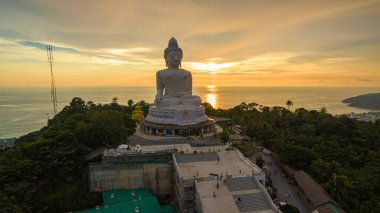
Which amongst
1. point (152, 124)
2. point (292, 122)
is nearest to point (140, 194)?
point (152, 124)

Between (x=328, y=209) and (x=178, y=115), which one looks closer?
(x=328, y=209)

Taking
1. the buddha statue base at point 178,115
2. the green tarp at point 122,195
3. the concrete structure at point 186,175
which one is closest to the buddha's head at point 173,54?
the buddha statue base at point 178,115

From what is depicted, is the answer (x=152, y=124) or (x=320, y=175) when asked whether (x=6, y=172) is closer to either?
(x=152, y=124)

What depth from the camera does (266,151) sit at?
29219mm

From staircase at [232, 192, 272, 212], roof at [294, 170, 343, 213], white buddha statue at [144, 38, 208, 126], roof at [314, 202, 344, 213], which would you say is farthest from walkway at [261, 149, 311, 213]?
white buddha statue at [144, 38, 208, 126]

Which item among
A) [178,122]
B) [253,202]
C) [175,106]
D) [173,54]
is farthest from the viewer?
[173,54]

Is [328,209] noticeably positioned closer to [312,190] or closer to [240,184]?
[312,190]

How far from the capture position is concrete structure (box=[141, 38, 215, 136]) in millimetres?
27906

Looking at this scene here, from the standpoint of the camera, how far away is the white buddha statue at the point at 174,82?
30359 mm

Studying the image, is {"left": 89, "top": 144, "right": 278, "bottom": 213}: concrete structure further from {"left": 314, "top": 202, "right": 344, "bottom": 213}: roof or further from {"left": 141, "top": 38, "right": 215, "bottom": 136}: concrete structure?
{"left": 141, "top": 38, "right": 215, "bottom": 136}: concrete structure

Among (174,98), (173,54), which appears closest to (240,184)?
(174,98)

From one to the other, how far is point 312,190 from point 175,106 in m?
15.4

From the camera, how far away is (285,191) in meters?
21.5

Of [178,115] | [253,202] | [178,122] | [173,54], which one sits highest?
[173,54]
